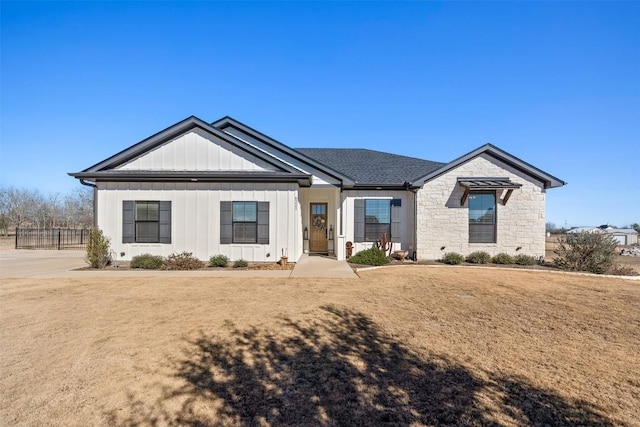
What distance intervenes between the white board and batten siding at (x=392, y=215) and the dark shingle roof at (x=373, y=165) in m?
0.58

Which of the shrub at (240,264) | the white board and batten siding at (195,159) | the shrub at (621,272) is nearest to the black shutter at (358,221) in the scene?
the white board and batten siding at (195,159)

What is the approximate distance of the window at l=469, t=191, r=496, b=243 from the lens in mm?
13453

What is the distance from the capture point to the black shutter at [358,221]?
13898 millimetres

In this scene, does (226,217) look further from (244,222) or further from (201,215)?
(201,215)

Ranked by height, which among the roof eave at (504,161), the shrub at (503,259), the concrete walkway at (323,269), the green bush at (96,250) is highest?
the roof eave at (504,161)

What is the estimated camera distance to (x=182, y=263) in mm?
11062

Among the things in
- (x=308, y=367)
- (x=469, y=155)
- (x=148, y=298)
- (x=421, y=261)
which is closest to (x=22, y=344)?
(x=148, y=298)

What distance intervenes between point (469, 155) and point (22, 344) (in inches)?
587

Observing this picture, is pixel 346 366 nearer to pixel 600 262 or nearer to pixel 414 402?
pixel 414 402

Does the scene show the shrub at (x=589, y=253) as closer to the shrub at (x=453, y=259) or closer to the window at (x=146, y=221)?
the shrub at (x=453, y=259)

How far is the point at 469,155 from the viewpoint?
13320 millimetres

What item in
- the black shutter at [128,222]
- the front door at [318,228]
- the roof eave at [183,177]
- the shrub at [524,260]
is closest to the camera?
the roof eave at [183,177]

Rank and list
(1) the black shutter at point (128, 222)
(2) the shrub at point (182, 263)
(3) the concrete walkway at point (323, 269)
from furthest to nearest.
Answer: (1) the black shutter at point (128, 222) → (2) the shrub at point (182, 263) → (3) the concrete walkway at point (323, 269)

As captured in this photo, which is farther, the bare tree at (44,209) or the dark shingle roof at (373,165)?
the bare tree at (44,209)
